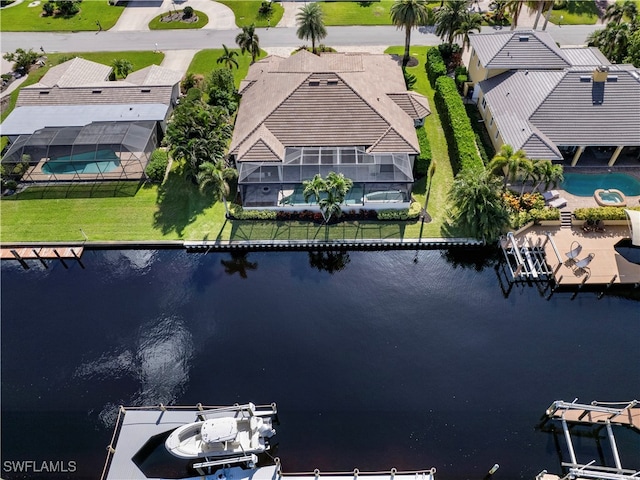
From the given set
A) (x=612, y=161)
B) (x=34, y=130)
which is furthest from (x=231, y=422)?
(x=612, y=161)

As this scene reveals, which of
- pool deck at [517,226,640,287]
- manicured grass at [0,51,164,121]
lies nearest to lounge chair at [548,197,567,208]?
pool deck at [517,226,640,287]

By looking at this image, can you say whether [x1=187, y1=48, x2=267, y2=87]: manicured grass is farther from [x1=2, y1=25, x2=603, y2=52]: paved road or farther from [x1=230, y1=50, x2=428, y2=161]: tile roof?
[x1=230, y1=50, x2=428, y2=161]: tile roof

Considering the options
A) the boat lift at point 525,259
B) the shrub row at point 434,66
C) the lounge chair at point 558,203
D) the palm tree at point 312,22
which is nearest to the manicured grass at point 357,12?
the palm tree at point 312,22

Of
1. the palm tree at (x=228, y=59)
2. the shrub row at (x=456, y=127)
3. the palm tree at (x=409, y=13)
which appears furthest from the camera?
the palm tree at (x=228, y=59)

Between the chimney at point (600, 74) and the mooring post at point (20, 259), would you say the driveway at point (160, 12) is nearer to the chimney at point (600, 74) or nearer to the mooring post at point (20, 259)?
the mooring post at point (20, 259)

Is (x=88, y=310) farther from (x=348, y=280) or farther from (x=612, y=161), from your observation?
(x=612, y=161)
